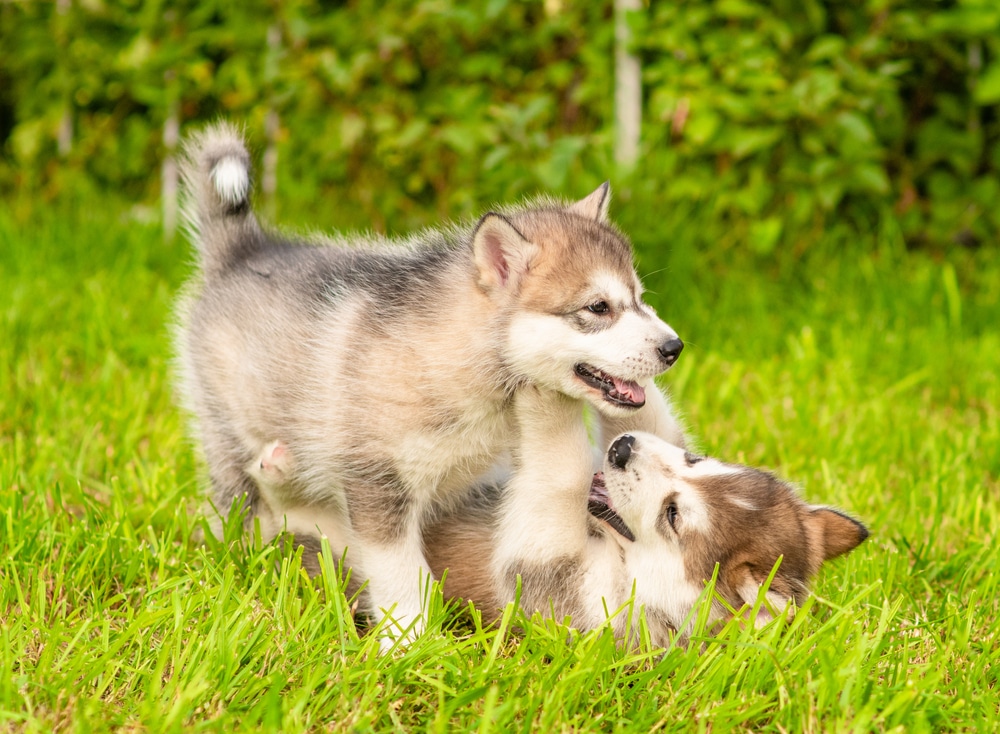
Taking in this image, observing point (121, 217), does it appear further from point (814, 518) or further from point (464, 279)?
point (814, 518)

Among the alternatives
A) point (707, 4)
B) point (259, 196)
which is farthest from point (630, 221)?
point (259, 196)

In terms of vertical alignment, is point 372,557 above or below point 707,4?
below

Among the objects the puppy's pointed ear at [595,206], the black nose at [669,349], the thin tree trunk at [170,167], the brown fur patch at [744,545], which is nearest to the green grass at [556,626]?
the brown fur patch at [744,545]

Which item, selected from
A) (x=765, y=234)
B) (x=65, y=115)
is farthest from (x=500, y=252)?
(x=65, y=115)

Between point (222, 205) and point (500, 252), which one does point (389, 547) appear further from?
point (222, 205)

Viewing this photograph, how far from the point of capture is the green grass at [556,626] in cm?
235

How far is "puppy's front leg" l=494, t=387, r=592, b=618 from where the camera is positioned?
2895mm

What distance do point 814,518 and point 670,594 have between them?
1.48ft

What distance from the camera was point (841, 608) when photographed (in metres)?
2.65

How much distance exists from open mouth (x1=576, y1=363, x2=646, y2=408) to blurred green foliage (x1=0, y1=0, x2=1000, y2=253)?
87.4 inches

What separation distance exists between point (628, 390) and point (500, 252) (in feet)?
1.71

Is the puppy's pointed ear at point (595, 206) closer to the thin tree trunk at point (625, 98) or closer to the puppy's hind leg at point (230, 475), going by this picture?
the puppy's hind leg at point (230, 475)

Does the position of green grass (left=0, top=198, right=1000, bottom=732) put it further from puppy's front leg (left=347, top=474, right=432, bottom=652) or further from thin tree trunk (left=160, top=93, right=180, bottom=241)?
thin tree trunk (left=160, top=93, right=180, bottom=241)

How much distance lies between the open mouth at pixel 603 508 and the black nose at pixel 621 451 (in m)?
0.08
